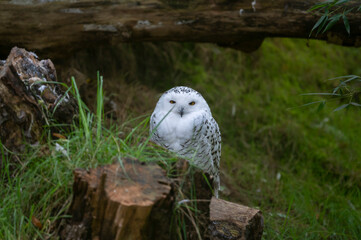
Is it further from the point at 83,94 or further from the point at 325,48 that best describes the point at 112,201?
the point at 325,48

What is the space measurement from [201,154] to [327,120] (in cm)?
361

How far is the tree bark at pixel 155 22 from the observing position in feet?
12.6

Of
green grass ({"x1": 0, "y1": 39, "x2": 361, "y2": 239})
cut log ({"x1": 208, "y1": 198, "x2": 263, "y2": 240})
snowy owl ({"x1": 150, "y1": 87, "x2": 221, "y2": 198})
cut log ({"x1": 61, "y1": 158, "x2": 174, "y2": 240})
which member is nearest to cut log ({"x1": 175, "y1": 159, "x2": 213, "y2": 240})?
cut log ({"x1": 61, "y1": 158, "x2": 174, "y2": 240})

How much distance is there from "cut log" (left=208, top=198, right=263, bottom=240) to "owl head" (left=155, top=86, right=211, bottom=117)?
657 millimetres

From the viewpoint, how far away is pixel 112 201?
1908 millimetres

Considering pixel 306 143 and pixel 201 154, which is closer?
pixel 201 154

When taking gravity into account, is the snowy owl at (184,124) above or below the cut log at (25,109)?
below

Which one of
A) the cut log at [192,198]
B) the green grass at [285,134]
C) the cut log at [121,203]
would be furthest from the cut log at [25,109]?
the green grass at [285,134]

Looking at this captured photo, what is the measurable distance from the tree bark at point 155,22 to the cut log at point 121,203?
222 centimetres

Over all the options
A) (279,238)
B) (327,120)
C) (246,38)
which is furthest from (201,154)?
(327,120)

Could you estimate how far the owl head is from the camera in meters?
2.98

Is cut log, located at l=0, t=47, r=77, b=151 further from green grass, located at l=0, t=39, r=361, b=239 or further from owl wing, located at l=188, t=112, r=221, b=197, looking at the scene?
green grass, located at l=0, t=39, r=361, b=239

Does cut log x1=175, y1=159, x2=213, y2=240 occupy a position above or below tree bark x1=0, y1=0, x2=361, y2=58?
below

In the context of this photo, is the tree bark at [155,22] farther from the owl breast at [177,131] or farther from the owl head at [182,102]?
the owl breast at [177,131]
